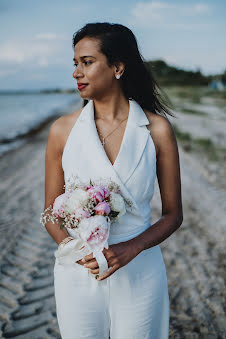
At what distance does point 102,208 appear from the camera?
1467mm

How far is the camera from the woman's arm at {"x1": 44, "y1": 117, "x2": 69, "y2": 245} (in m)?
1.93

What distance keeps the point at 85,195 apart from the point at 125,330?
86cm

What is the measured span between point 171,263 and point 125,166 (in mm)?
2980

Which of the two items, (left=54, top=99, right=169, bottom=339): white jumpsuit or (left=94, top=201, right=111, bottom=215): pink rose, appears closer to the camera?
(left=94, top=201, right=111, bottom=215): pink rose

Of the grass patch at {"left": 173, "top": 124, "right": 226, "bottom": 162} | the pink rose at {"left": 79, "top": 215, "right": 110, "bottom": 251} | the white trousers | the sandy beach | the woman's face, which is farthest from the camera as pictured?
the grass patch at {"left": 173, "top": 124, "right": 226, "bottom": 162}

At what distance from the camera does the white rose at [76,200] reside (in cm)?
148

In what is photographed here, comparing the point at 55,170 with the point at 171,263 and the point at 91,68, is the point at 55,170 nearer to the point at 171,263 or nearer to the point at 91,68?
the point at 91,68

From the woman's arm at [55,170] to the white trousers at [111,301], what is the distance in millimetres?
210

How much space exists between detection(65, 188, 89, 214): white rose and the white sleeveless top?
246 mm

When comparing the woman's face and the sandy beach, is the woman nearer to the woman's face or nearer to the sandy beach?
the woman's face

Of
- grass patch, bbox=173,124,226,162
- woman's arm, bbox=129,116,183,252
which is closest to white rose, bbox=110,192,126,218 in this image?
woman's arm, bbox=129,116,183,252

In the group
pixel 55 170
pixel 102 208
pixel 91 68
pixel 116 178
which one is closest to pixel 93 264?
pixel 102 208

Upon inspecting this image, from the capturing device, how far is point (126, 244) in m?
1.67

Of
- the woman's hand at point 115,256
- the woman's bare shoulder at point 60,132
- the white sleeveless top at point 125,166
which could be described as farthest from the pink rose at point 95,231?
the woman's bare shoulder at point 60,132
